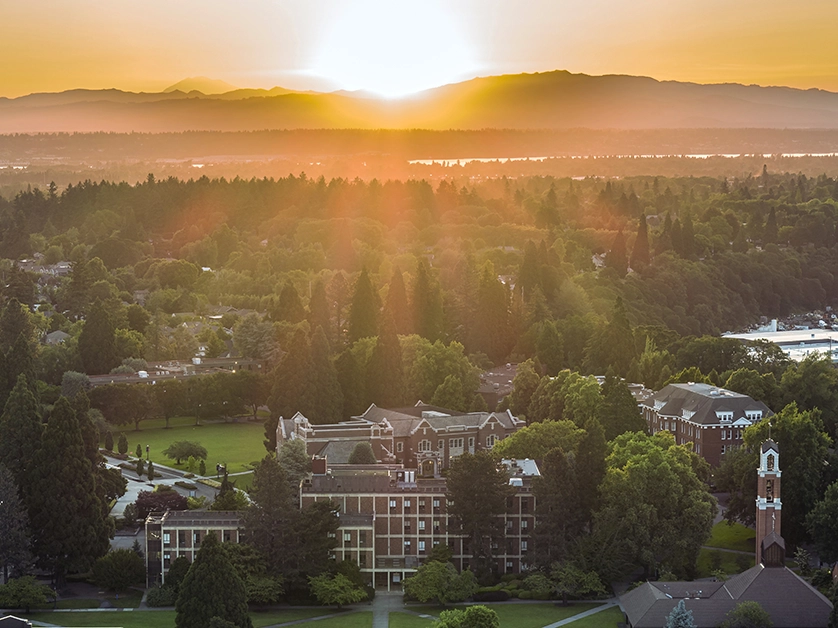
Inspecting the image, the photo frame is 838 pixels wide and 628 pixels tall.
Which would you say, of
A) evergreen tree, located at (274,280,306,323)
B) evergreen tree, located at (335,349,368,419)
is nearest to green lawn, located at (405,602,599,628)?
evergreen tree, located at (335,349,368,419)

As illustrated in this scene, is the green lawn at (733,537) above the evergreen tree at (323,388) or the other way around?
the other way around

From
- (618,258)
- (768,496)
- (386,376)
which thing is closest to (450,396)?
(386,376)

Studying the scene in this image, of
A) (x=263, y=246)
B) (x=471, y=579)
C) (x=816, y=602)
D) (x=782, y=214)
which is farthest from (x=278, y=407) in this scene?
(x=782, y=214)

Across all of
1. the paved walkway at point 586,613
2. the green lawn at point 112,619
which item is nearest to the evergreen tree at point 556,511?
the paved walkway at point 586,613

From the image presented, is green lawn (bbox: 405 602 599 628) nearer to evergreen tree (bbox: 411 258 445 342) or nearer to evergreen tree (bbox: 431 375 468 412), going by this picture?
evergreen tree (bbox: 431 375 468 412)

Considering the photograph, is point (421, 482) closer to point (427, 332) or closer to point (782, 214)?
point (427, 332)

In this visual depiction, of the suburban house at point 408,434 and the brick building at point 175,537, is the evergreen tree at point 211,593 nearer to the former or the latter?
the brick building at point 175,537

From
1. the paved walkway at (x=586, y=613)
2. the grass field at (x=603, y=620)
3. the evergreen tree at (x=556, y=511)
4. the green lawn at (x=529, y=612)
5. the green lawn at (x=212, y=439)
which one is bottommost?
the green lawn at (x=529, y=612)

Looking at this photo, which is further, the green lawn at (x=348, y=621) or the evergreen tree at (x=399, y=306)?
the evergreen tree at (x=399, y=306)

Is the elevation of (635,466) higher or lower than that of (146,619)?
higher
